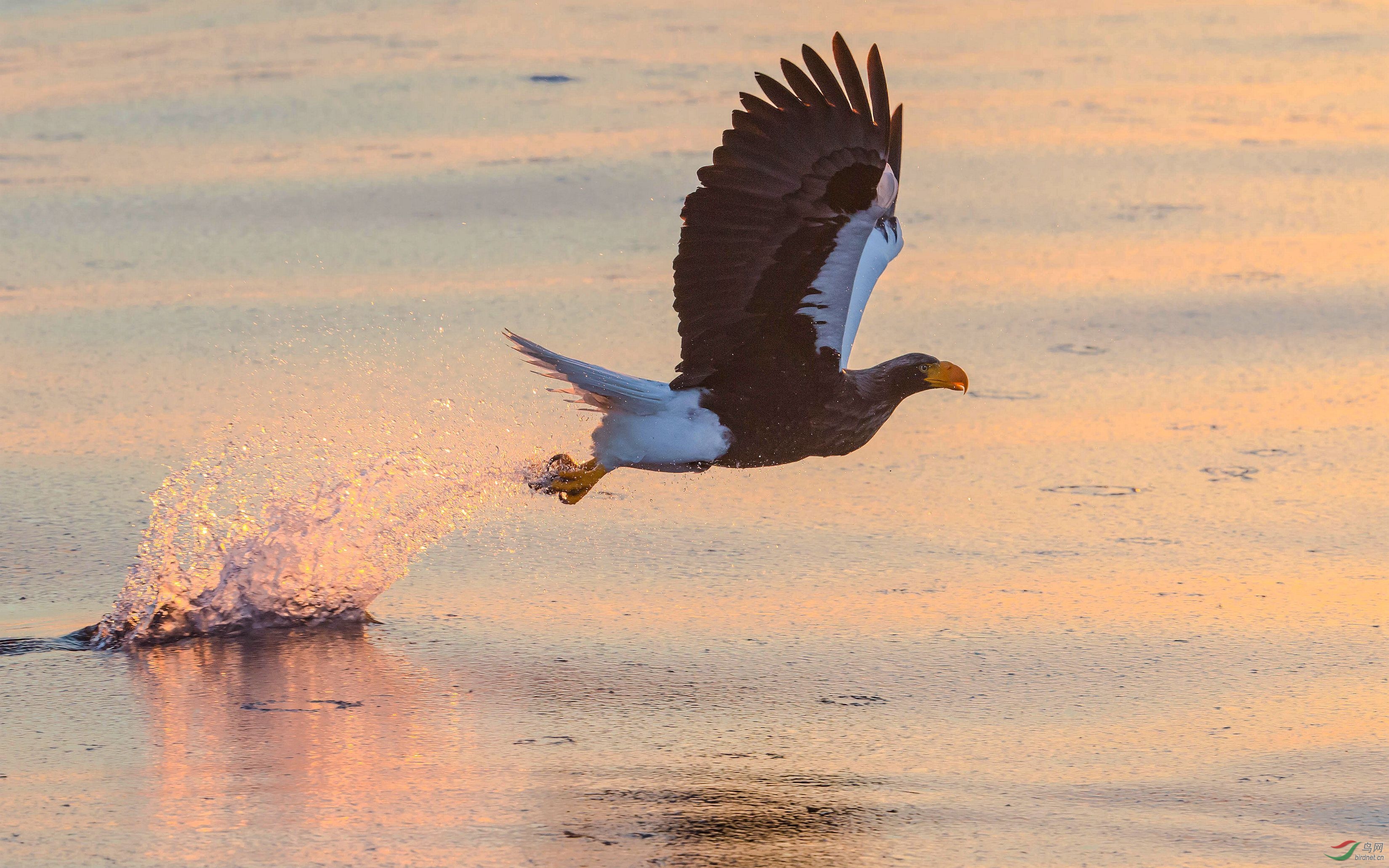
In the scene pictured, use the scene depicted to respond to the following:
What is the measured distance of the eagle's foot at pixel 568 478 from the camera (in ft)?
17.4

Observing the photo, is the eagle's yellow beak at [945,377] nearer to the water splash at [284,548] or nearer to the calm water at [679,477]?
the calm water at [679,477]

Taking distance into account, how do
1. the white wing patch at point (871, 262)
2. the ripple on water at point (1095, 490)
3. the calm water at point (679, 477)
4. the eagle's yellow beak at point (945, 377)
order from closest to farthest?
the calm water at point (679, 477)
the white wing patch at point (871, 262)
the eagle's yellow beak at point (945, 377)
the ripple on water at point (1095, 490)

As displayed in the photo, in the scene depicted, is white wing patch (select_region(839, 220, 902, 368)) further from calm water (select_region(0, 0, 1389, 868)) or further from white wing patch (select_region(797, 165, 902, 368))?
calm water (select_region(0, 0, 1389, 868))

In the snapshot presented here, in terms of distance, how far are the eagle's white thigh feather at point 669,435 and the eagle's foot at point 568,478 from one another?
0.36 feet

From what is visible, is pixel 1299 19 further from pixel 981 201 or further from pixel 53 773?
pixel 53 773

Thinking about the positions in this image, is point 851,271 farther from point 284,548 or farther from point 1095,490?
point 284,548

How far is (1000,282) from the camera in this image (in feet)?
24.2

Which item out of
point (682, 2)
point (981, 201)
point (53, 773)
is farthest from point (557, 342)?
point (682, 2)

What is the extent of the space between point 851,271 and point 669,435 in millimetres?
619

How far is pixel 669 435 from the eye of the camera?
201 inches

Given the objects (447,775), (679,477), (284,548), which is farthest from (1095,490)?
(447,775)

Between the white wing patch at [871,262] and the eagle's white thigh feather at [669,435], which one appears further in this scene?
the eagle's white thigh feather at [669,435]

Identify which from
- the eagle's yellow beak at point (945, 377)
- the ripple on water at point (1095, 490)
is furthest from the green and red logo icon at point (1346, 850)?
the ripple on water at point (1095, 490)

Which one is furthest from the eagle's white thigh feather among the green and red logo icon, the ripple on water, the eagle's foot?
the green and red logo icon
